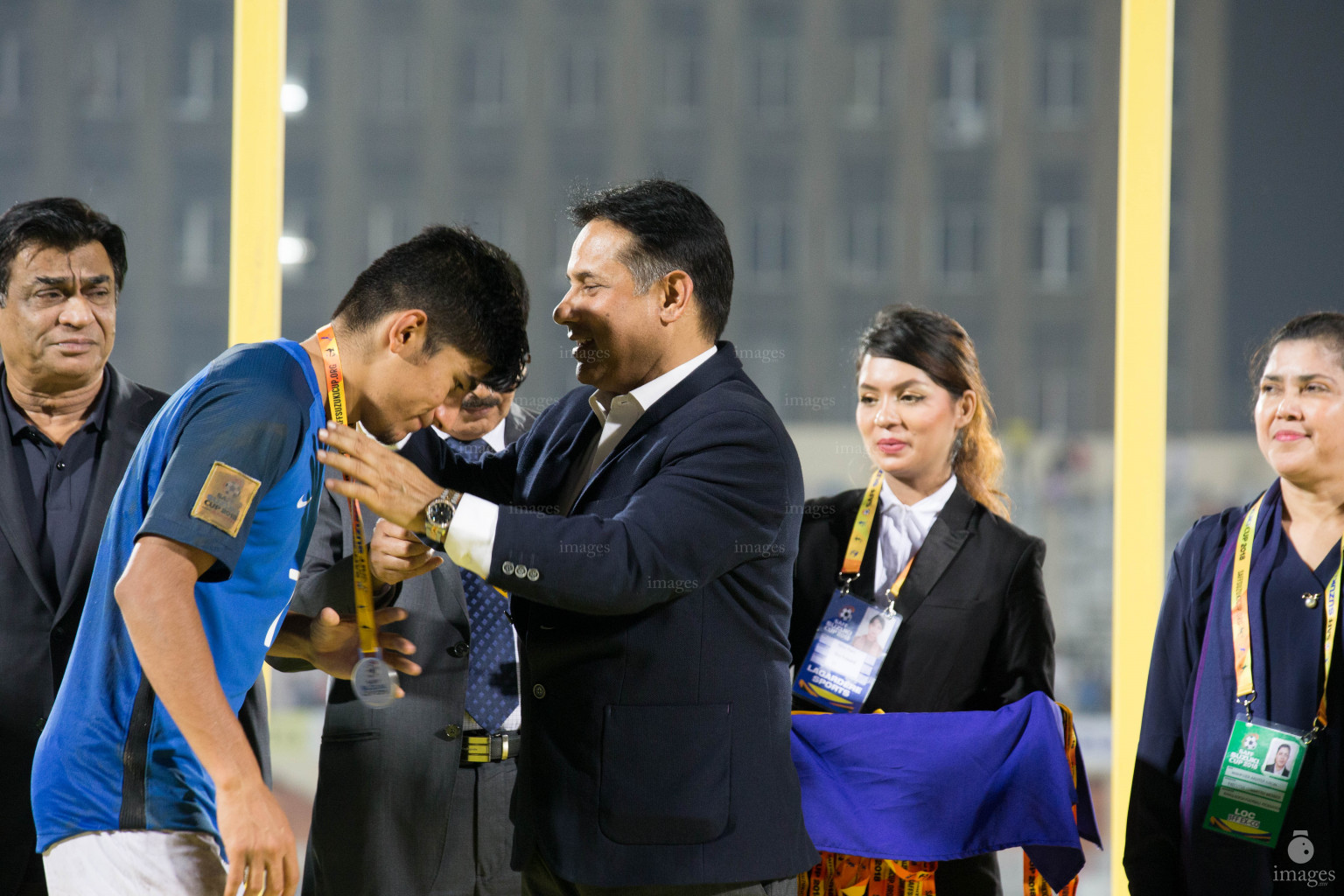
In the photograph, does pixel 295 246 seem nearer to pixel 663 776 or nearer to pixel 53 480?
pixel 53 480

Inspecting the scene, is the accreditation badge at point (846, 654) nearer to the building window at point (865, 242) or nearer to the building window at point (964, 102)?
the building window at point (865, 242)

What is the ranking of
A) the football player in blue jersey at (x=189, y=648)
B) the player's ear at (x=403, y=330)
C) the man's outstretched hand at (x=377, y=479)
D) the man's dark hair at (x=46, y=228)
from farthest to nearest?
1. the man's dark hair at (x=46, y=228)
2. the player's ear at (x=403, y=330)
3. the man's outstretched hand at (x=377, y=479)
4. the football player in blue jersey at (x=189, y=648)

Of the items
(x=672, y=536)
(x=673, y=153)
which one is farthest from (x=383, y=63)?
(x=672, y=536)

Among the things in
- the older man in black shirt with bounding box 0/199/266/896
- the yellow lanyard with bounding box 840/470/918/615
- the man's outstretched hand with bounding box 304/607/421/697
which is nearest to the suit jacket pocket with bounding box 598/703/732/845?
the man's outstretched hand with bounding box 304/607/421/697

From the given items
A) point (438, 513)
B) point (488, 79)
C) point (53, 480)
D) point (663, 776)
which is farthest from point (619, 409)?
point (488, 79)

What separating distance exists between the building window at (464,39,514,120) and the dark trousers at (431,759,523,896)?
191 centimetres

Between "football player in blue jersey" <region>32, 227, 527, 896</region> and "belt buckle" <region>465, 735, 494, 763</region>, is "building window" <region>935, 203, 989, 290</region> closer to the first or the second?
"belt buckle" <region>465, 735, 494, 763</region>

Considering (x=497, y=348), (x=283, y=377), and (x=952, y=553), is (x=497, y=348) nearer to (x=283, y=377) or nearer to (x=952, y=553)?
(x=283, y=377)

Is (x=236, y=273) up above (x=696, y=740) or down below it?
above

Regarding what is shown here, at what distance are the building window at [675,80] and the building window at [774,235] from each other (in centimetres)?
36

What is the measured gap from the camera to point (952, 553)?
8.09 ft

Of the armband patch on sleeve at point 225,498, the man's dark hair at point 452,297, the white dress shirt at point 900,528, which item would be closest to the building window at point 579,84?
the white dress shirt at point 900,528

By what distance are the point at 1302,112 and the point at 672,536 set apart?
275 cm

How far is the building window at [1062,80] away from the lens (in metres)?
3.25
